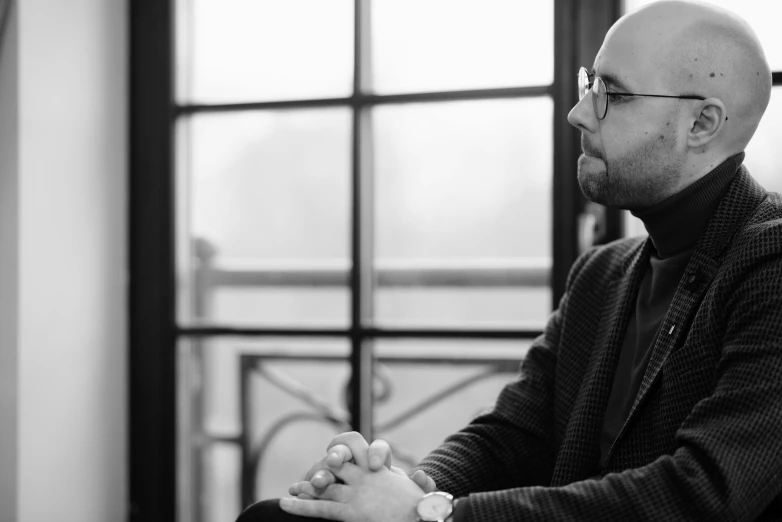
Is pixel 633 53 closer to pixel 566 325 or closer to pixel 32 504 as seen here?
pixel 566 325

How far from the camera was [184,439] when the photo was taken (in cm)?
233

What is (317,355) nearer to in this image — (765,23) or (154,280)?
(154,280)

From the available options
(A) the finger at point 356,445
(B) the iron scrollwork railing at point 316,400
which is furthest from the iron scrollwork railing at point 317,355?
(A) the finger at point 356,445

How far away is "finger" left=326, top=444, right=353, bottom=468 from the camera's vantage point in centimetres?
132

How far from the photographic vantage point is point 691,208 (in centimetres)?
139

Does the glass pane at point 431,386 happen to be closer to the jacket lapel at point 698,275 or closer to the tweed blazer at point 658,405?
the tweed blazer at point 658,405

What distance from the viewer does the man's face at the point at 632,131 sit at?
1.38 meters

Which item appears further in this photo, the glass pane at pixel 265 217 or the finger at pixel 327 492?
the glass pane at pixel 265 217

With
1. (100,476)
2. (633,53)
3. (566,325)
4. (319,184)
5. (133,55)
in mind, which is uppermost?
(133,55)

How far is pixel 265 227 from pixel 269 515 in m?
1.10

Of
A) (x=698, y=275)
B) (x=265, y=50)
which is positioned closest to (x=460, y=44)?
(x=265, y=50)

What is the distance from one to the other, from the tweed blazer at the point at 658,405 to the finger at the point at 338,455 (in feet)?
0.55

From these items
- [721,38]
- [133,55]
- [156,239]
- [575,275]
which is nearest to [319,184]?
[156,239]

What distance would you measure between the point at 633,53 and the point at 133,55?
147cm
